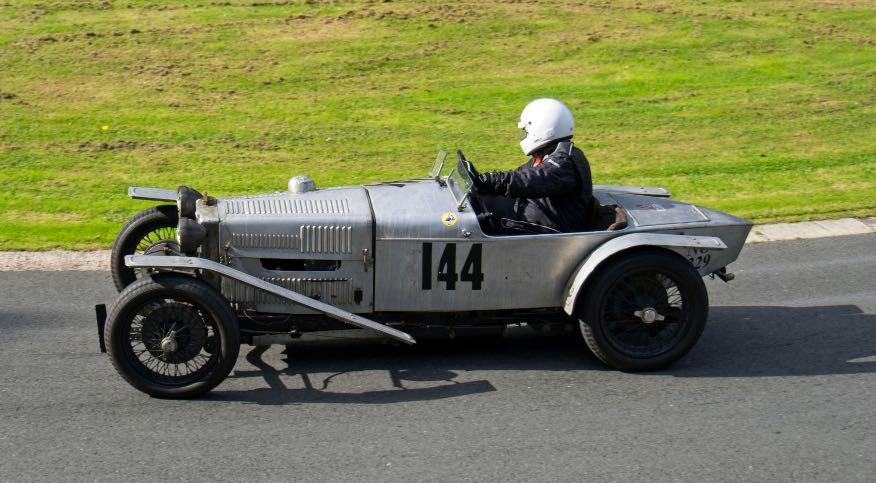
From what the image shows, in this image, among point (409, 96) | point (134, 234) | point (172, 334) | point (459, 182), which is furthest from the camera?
point (409, 96)

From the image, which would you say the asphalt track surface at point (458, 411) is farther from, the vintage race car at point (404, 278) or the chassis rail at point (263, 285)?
the chassis rail at point (263, 285)

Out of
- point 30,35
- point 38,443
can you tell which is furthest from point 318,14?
point 38,443

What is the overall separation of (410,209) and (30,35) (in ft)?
37.1

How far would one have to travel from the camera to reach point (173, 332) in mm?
6273

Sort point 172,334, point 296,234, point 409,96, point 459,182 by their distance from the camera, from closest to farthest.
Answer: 1. point 172,334
2. point 296,234
3. point 459,182
4. point 409,96

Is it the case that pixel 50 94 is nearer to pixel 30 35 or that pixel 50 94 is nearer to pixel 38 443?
pixel 30 35

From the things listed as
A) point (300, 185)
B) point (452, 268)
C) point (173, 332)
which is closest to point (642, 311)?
point (452, 268)

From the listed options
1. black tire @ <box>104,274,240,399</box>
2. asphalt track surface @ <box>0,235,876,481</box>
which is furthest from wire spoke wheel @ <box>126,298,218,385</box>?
asphalt track surface @ <box>0,235,876,481</box>

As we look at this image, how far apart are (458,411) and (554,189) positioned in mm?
1654

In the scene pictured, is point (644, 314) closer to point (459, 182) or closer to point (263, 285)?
point (459, 182)

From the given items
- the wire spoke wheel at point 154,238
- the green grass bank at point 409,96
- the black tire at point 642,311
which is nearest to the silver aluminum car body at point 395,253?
the black tire at point 642,311

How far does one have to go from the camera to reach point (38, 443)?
5785 mm

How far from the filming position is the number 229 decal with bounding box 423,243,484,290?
6.63 meters

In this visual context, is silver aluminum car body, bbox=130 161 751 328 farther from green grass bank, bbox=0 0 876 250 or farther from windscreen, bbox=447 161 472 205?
green grass bank, bbox=0 0 876 250
